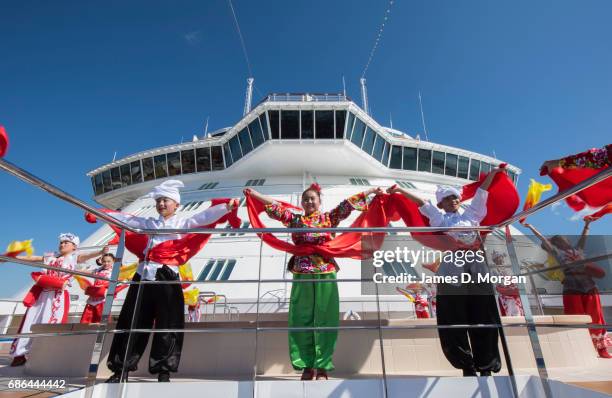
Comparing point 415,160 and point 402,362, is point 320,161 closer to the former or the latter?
point 415,160

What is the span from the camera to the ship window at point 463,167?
46.3ft

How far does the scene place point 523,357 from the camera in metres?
2.29

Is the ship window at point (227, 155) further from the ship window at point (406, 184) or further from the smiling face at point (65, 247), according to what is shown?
the smiling face at point (65, 247)

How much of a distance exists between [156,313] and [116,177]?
15.4 metres

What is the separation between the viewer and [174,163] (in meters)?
14.0

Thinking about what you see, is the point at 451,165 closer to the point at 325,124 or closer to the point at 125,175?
the point at 325,124

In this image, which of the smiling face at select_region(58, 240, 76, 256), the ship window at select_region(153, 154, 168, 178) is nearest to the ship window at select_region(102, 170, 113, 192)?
the ship window at select_region(153, 154, 168, 178)

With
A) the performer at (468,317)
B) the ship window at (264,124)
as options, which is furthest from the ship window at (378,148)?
the performer at (468,317)

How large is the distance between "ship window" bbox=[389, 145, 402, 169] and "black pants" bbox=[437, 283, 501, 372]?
37.8 ft

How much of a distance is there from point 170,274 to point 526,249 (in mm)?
2638

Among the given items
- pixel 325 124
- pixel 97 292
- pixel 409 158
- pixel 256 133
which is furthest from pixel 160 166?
pixel 97 292

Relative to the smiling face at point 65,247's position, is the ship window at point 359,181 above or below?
above

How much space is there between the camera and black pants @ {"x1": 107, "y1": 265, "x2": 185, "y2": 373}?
223 centimetres

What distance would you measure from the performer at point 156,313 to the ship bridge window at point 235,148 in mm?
10192
